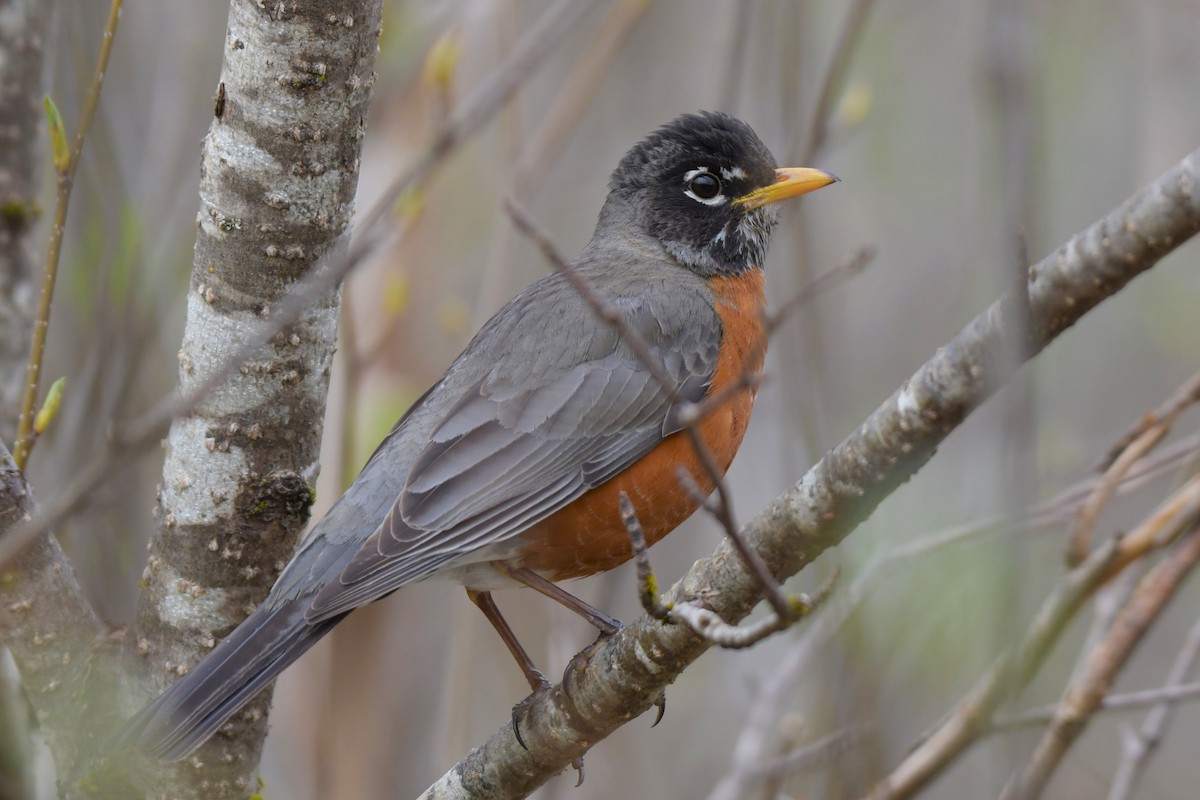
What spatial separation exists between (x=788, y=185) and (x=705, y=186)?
47cm

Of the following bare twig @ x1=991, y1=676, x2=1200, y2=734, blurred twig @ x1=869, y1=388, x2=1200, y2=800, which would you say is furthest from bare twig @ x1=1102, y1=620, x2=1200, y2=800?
blurred twig @ x1=869, y1=388, x2=1200, y2=800

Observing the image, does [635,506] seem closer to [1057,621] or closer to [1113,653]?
[1113,653]

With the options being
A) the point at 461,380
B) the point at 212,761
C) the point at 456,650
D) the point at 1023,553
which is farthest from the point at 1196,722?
the point at 1023,553

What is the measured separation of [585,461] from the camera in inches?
139

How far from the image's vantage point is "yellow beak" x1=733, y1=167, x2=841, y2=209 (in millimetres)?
3930

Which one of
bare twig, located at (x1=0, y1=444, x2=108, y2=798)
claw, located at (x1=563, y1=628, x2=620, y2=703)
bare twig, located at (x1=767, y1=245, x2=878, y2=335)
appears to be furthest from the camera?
claw, located at (x1=563, y1=628, x2=620, y2=703)

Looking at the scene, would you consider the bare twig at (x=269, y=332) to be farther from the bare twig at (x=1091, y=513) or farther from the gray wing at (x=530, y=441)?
the bare twig at (x=1091, y=513)

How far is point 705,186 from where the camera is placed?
176 inches

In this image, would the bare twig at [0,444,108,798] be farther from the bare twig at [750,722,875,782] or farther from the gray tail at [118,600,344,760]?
the bare twig at [750,722,875,782]

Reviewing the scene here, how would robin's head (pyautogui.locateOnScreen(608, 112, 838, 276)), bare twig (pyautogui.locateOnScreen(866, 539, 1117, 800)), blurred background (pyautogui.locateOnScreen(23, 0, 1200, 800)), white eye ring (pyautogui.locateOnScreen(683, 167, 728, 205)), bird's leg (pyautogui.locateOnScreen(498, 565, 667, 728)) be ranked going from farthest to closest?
white eye ring (pyautogui.locateOnScreen(683, 167, 728, 205)) < robin's head (pyautogui.locateOnScreen(608, 112, 838, 276)) < bird's leg (pyautogui.locateOnScreen(498, 565, 667, 728)) < blurred background (pyautogui.locateOnScreen(23, 0, 1200, 800)) < bare twig (pyautogui.locateOnScreen(866, 539, 1117, 800))

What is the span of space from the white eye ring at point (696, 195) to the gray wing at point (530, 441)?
65 cm

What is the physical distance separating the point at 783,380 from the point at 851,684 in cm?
125

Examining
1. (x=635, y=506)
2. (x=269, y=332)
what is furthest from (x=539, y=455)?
(x=269, y=332)

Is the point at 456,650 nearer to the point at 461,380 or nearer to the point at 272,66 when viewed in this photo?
the point at 461,380
